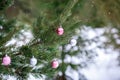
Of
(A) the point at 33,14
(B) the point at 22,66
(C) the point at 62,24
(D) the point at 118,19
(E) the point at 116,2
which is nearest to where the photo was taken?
(B) the point at 22,66

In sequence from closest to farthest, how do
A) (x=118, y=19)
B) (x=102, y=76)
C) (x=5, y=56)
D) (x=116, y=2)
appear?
(x=5, y=56)
(x=116, y=2)
(x=118, y=19)
(x=102, y=76)

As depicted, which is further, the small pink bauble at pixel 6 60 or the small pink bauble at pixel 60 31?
the small pink bauble at pixel 60 31

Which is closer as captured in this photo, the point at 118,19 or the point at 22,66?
the point at 22,66

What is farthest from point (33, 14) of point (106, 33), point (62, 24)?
point (62, 24)

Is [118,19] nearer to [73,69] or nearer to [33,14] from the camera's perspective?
[73,69]

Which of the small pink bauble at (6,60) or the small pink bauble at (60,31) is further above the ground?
the small pink bauble at (60,31)

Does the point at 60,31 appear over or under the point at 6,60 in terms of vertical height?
over

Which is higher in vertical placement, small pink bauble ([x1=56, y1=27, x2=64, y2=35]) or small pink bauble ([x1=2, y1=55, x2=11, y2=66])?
small pink bauble ([x1=56, y1=27, x2=64, y2=35])

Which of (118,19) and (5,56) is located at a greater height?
(118,19)

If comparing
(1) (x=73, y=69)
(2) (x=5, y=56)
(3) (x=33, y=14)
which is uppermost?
(3) (x=33, y=14)

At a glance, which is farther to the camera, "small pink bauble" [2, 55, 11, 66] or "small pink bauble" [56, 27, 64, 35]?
"small pink bauble" [56, 27, 64, 35]

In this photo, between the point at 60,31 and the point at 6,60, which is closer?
the point at 6,60
